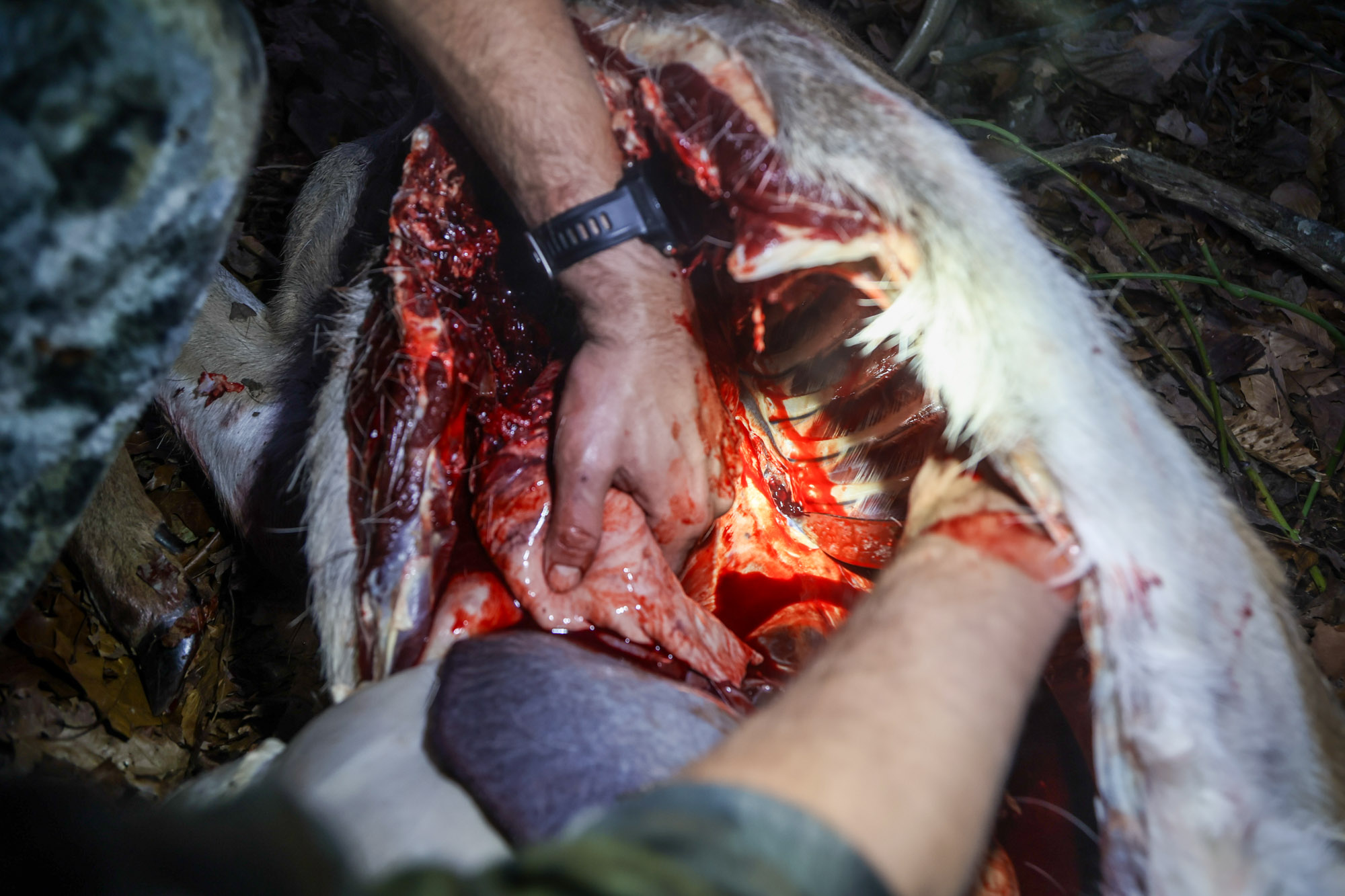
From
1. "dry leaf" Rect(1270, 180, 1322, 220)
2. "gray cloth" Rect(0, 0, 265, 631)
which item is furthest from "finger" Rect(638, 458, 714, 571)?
"dry leaf" Rect(1270, 180, 1322, 220)

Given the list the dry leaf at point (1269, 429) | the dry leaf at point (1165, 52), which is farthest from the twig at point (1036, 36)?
the dry leaf at point (1269, 429)

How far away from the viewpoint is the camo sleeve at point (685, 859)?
48cm

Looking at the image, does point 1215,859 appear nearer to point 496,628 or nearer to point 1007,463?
point 1007,463

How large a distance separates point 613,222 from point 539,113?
0.21m

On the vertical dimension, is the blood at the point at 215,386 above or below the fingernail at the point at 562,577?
above

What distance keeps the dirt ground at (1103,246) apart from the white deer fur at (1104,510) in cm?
82

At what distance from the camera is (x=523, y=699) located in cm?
100

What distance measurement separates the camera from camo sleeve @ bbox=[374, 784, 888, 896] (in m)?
0.48

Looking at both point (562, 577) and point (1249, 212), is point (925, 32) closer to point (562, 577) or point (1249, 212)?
point (1249, 212)

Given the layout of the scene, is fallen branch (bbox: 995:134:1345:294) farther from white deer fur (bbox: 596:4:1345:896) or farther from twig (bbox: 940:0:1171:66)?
white deer fur (bbox: 596:4:1345:896)

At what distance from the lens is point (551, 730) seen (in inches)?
37.5

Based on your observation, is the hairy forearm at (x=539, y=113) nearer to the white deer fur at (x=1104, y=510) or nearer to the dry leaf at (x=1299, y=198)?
the white deer fur at (x=1104, y=510)

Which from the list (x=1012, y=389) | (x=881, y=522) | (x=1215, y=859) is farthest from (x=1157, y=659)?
(x=881, y=522)

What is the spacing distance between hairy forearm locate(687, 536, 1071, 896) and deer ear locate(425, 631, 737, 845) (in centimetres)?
28
